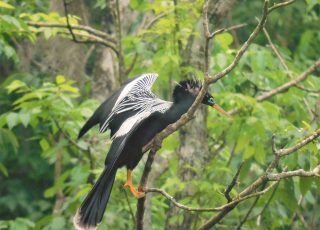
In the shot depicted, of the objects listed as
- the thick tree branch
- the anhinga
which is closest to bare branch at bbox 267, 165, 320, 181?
the thick tree branch

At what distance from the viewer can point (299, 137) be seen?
5184 millimetres

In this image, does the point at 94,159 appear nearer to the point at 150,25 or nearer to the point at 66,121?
the point at 66,121

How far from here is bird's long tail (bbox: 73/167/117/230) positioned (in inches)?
191

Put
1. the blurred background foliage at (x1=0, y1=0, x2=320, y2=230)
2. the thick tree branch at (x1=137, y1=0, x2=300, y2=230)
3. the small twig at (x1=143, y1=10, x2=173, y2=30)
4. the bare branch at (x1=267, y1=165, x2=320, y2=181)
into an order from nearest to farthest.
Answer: the bare branch at (x1=267, y1=165, x2=320, y2=181), the thick tree branch at (x1=137, y1=0, x2=300, y2=230), the blurred background foliage at (x1=0, y1=0, x2=320, y2=230), the small twig at (x1=143, y1=10, x2=173, y2=30)

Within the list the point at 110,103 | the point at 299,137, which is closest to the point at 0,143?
the point at 110,103

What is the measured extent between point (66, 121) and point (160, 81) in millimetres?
890

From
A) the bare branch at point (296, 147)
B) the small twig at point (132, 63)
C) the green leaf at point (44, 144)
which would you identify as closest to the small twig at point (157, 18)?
the small twig at point (132, 63)

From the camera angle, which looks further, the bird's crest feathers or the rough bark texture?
the rough bark texture

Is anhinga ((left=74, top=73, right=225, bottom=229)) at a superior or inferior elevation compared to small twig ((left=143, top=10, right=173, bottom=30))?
inferior

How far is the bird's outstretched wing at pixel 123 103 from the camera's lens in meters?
5.38

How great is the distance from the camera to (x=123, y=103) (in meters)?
5.49

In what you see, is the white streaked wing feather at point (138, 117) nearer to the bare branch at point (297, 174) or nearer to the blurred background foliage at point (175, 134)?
the blurred background foliage at point (175, 134)

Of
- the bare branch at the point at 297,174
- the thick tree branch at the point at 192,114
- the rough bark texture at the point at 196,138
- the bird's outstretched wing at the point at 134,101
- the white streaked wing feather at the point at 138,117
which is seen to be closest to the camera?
the bare branch at the point at 297,174

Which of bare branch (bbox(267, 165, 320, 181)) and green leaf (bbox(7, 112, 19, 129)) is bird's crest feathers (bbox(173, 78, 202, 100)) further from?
green leaf (bbox(7, 112, 19, 129))
